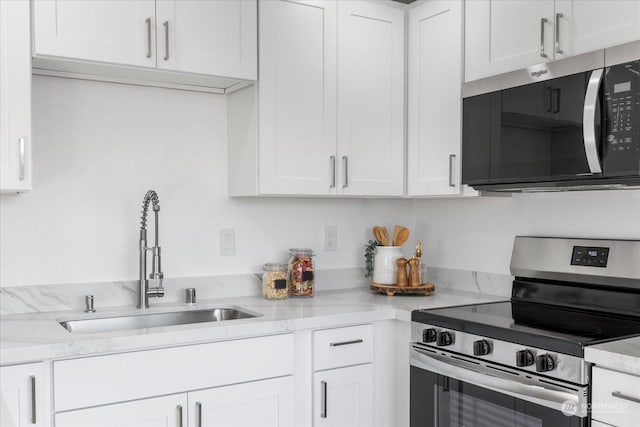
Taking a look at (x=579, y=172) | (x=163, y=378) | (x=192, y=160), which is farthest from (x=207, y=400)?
(x=579, y=172)

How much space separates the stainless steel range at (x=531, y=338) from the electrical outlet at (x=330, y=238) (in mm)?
802

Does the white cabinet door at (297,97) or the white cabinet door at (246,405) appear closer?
the white cabinet door at (246,405)

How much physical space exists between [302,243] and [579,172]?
1311 millimetres

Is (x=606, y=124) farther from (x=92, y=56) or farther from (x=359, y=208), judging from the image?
(x=92, y=56)

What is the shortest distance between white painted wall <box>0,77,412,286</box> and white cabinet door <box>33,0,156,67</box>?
12.1 inches

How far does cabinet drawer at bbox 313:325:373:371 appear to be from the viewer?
7.43 feet

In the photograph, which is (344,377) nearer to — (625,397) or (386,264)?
(386,264)

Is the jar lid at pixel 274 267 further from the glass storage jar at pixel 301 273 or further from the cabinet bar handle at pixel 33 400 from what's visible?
the cabinet bar handle at pixel 33 400

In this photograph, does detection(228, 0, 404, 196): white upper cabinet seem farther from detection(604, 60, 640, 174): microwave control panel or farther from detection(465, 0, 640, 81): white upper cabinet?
detection(604, 60, 640, 174): microwave control panel

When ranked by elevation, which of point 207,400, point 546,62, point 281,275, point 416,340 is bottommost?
point 207,400

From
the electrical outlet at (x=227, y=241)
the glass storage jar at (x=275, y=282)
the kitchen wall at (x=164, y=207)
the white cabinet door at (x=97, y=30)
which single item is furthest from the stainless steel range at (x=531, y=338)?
the white cabinet door at (x=97, y=30)

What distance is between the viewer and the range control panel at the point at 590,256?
2238 mm

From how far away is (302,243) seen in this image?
2900 mm

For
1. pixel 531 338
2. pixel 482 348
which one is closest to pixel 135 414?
pixel 482 348
